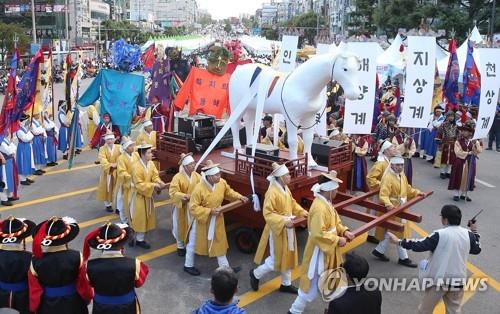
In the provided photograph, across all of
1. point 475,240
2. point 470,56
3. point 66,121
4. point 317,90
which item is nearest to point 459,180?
point 470,56

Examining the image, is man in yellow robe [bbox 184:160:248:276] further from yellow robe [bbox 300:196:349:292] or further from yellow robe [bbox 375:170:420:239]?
yellow robe [bbox 375:170:420:239]

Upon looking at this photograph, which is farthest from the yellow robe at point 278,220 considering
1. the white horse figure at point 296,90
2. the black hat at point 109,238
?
the black hat at point 109,238

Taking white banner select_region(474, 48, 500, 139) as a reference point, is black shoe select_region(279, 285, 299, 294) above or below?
below

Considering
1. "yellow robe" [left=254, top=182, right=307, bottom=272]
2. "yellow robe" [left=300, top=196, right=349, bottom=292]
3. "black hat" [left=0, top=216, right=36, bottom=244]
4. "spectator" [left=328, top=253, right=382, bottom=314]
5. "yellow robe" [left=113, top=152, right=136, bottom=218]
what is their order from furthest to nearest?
"yellow robe" [left=113, top=152, right=136, bottom=218] < "yellow robe" [left=254, top=182, right=307, bottom=272] < "yellow robe" [left=300, top=196, right=349, bottom=292] < "black hat" [left=0, top=216, right=36, bottom=244] < "spectator" [left=328, top=253, right=382, bottom=314]

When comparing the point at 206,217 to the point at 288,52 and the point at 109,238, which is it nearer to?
the point at 109,238

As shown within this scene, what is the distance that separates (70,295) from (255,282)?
262cm

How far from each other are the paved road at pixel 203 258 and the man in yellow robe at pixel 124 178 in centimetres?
69

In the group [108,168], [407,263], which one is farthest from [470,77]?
[108,168]

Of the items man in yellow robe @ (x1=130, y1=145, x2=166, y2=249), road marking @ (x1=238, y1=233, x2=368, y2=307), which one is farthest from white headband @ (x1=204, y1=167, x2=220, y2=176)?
road marking @ (x1=238, y1=233, x2=368, y2=307)

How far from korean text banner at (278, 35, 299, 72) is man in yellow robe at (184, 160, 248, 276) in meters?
6.34

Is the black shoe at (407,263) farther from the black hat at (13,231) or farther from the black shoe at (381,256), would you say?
the black hat at (13,231)

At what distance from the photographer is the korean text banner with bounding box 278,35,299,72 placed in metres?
12.2

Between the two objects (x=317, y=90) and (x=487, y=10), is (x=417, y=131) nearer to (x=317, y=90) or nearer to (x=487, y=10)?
(x=317, y=90)

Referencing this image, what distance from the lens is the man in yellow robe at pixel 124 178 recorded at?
26.1 feet
